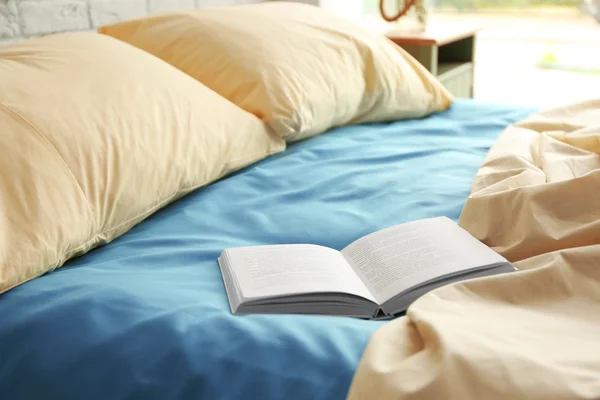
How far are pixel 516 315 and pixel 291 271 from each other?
0.30m

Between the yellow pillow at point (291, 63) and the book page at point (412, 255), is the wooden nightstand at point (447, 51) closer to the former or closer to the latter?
the yellow pillow at point (291, 63)

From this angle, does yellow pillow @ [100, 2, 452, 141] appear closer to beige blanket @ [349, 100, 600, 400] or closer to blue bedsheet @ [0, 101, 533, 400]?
blue bedsheet @ [0, 101, 533, 400]

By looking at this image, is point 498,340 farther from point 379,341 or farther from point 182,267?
point 182,267

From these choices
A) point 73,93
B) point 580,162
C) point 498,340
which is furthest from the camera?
point 580,162

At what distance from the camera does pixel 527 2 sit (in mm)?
4078

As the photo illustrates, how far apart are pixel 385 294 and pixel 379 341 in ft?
0.56

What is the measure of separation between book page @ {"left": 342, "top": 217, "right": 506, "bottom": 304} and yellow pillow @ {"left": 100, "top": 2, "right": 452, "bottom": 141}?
0.58 meters

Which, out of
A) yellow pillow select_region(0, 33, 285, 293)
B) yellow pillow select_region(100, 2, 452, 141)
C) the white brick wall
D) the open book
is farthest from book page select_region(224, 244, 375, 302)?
the white brick wall

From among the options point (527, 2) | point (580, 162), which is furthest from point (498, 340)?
point (527, 2)

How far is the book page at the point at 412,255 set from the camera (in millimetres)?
909

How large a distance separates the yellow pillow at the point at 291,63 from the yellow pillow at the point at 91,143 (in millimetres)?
145

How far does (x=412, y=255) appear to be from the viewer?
0.97 m

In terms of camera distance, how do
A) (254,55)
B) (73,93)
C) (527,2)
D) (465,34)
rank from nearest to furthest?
(73,93) < (254,55) < (465,34) < (527,2)

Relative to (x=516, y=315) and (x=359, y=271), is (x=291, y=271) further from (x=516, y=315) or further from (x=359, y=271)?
(x=516, y=315)
